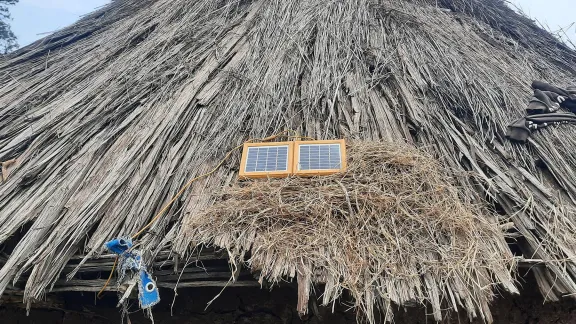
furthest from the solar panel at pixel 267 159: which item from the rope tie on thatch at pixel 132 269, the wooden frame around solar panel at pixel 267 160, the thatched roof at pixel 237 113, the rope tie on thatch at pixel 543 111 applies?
the rope tie on thatch at pixel 543 111

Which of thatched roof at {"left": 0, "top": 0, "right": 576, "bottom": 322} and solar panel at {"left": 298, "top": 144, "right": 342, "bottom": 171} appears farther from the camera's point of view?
solar panel at {"left": 298, "top": 144, "right": 342, "bottom": 171}

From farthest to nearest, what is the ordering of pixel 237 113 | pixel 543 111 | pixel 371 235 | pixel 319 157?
1. pixel 543 111
2. pixel 237 113
3. pixel 319 157
4. pixel 371 235

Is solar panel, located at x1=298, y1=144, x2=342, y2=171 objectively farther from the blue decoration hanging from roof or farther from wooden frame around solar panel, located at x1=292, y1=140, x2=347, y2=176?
the blue decoration hanging from roof

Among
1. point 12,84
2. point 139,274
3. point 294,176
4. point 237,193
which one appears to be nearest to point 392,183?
point 294,176

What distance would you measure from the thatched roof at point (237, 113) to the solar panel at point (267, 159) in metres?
0.12

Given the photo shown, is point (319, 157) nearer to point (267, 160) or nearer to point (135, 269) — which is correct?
point (267, 160)

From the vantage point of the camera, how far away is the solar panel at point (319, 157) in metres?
2.14

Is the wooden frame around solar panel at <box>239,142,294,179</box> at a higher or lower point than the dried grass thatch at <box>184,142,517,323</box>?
lower

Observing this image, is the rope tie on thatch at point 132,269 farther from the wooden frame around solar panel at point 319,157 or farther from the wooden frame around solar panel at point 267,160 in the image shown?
the wooden frame around solar panel at point 319,157

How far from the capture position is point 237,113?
2.64 m

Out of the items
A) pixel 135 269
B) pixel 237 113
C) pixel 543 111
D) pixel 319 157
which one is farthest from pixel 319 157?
pixel 543 111

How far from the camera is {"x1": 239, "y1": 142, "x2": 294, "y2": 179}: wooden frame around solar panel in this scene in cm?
215

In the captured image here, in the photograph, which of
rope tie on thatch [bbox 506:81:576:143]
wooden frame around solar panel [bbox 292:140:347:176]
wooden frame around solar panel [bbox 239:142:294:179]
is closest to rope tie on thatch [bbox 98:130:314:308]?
wooden frame around solar panel [bbox 239:142:294:179]

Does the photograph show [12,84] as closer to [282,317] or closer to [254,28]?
[254,28]
